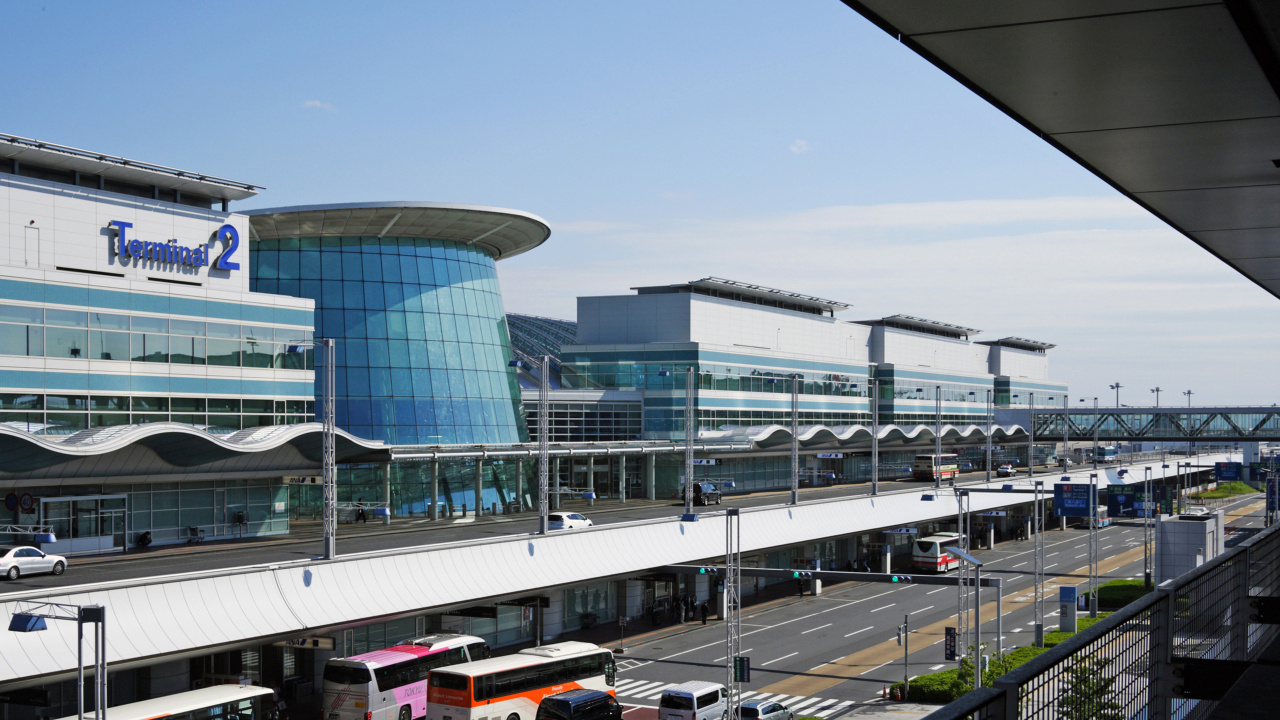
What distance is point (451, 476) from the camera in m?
65.3

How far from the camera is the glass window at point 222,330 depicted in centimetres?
5053

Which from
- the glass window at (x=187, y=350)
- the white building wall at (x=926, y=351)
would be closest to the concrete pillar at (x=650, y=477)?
the glass window at (x=187, y=350)

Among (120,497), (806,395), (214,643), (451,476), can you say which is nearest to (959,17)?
(214,643)

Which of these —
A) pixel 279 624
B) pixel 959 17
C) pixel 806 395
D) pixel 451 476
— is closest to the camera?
pixel 959 17

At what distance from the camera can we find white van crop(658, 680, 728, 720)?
118 ft

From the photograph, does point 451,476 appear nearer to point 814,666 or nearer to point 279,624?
point 814,666

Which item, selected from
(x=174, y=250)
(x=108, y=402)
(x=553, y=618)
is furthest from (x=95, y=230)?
(x=553, y=618)

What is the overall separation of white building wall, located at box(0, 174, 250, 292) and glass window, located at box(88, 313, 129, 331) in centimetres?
236

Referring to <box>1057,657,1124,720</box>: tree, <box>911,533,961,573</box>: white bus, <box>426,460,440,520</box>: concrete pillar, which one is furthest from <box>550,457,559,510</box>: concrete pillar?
<box>1057,657,1124,720</box>: tree

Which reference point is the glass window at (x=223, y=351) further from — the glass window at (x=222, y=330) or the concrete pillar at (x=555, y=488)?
the concrete pillar at (x=555, y=488)

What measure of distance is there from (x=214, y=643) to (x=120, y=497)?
1609 centimetres

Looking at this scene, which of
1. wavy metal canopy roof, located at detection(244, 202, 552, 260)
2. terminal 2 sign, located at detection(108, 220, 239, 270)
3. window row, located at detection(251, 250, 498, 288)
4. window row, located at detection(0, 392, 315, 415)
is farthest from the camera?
window row, located at detection(251, 250, 498, 288)

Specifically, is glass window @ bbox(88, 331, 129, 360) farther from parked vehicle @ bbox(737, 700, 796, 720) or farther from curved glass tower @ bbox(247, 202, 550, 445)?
parked vehicle @ bbox(737, 700, 796, 720)

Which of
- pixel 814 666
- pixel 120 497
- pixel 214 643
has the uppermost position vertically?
pixel 120 497
